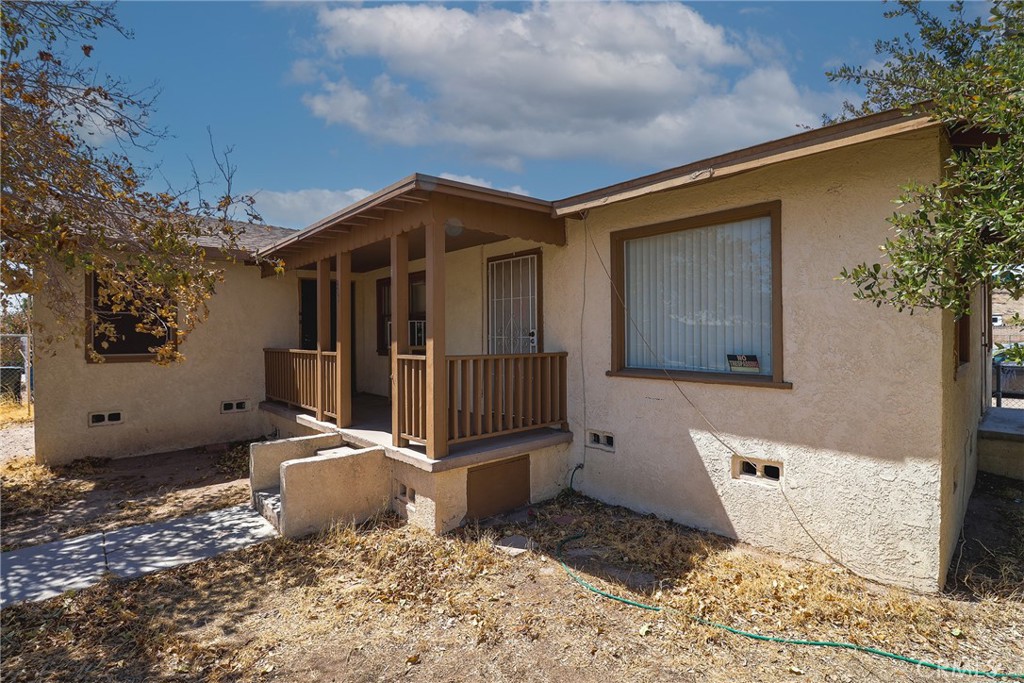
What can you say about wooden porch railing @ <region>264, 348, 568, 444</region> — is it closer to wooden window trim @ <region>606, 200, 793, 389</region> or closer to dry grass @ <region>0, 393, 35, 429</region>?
wooden window trim @ <region>606, 200, 793, 389</region>

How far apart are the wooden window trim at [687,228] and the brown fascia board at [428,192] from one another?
0.95 m

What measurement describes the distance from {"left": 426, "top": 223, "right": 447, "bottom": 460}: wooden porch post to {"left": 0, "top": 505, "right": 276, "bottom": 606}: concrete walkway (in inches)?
71.2

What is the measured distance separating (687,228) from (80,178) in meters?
5.45

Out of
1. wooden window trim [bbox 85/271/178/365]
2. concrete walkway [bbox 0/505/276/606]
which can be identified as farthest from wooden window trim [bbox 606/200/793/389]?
wooden window trim [bbox 85/271/178/365]

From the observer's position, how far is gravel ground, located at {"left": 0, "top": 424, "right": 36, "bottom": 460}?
7.74 metres

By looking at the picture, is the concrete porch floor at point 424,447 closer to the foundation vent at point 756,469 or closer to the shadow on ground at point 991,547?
the foundation vent at point 756,469

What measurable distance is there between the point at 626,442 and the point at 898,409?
2.40 meters

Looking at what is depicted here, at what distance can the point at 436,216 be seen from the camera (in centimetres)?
474

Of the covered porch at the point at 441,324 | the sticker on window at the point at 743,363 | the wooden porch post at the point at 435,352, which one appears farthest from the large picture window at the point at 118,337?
the sticker on window at the point at 743,363

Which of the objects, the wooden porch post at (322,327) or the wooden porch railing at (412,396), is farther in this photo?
the wooden porch post at (322,327)

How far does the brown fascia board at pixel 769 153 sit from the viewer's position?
326 centimetres

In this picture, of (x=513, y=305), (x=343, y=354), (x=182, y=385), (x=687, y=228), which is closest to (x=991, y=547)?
(x=687, y=228)

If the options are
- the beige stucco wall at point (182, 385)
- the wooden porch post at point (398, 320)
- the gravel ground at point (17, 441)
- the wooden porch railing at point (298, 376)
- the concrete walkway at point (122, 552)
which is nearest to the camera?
the concrete walkway at point (122, 552)

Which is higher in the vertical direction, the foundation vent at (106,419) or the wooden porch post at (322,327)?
the wooden porch post at (322,327)
